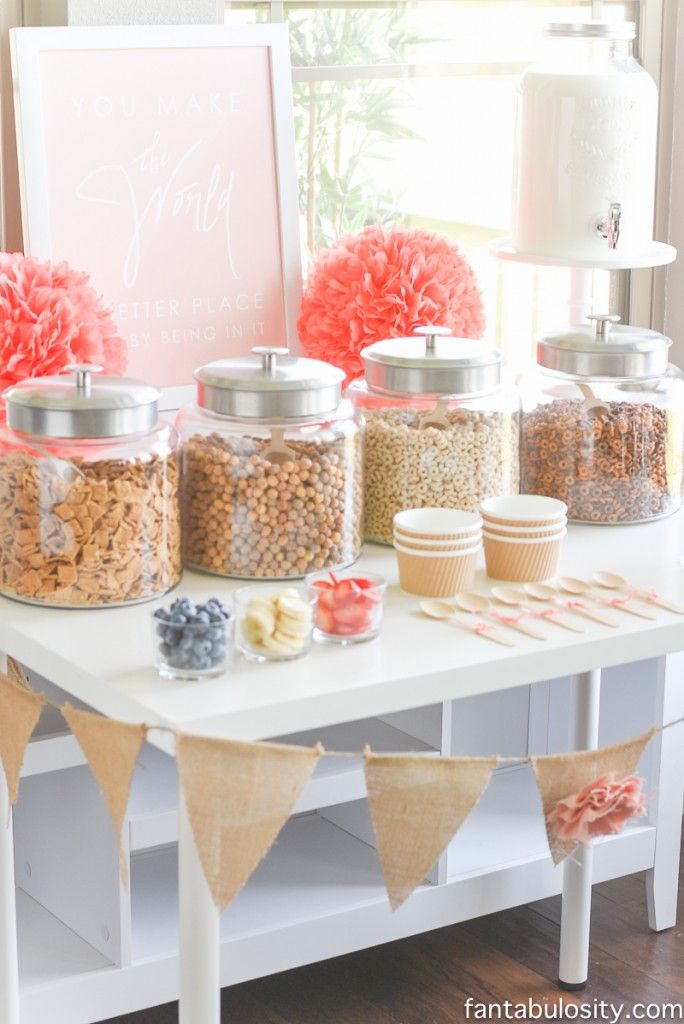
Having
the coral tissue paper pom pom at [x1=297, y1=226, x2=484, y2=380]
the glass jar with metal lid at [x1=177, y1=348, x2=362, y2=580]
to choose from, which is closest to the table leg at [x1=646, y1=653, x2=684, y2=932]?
the coral tissue paper pom pom at [x1=297, y1=226, x2=484, y2=380]

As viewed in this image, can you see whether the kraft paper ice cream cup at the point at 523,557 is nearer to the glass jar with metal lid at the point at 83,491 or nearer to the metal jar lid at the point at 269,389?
the metal jar lid at the point at 269,389

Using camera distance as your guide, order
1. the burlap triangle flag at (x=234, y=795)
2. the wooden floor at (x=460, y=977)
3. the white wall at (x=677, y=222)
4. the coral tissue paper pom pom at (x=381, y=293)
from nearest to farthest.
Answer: the burlap triangle flag at (x=234, y=795)
the coral tissue paper pom pom at (x=381, y=293)
the wooden floor at (x=460, y=977)
the white wall at (x=677, y=222)

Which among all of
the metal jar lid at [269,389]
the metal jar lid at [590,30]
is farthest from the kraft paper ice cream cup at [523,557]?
the metal jar lid at [590,30]

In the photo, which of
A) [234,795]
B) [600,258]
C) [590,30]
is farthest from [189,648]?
[590,30]

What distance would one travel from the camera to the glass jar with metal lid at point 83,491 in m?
1.38

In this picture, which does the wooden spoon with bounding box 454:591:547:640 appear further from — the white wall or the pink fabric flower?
the white wall

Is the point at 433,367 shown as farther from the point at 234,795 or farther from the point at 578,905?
the point at 578,905

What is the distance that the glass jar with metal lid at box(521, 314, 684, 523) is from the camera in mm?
1687

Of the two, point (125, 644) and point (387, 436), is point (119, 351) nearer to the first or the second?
point (387, 436)

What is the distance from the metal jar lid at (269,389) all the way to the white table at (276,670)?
0.18 meters

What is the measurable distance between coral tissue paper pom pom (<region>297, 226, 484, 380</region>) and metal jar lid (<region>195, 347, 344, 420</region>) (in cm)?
35

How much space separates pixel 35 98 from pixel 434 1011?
1.27m

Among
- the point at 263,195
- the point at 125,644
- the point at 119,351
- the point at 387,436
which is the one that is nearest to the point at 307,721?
the point at 125,644

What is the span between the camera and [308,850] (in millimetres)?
1978
